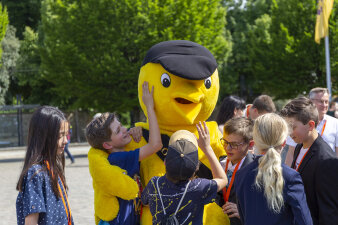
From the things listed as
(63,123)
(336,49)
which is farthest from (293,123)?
(336,49)

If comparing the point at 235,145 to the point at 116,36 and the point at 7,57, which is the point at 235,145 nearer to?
the point at 116,36

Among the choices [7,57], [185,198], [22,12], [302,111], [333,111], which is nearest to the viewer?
[185,198]

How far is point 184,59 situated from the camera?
3.83 meters

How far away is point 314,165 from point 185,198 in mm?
972

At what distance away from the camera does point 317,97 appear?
17.5ft

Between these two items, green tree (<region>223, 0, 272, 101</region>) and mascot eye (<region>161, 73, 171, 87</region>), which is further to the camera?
green tree (<region>223, 0, 272, 101</region>)

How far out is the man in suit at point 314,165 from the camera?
310 centimetres

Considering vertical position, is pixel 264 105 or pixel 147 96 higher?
pixel 147 96

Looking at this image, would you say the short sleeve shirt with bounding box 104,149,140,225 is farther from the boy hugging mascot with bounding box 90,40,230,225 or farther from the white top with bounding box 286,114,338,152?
the white top with bounding box 286,114,338,152

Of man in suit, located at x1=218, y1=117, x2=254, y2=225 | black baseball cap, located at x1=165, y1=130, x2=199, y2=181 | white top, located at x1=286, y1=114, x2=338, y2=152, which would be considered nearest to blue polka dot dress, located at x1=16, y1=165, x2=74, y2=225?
black baseball cap, located at x1=165, y1=130, x2=199, y2=181

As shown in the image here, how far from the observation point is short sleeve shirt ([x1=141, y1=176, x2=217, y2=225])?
2996 millimetres

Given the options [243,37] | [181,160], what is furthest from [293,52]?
[181,160]

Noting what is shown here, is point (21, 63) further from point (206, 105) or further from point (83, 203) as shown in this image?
point (206, 105)

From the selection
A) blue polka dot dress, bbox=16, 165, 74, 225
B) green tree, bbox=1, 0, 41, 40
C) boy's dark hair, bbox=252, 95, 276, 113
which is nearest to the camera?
blue polka dot dress, bbox=16, 165, 74, 225
